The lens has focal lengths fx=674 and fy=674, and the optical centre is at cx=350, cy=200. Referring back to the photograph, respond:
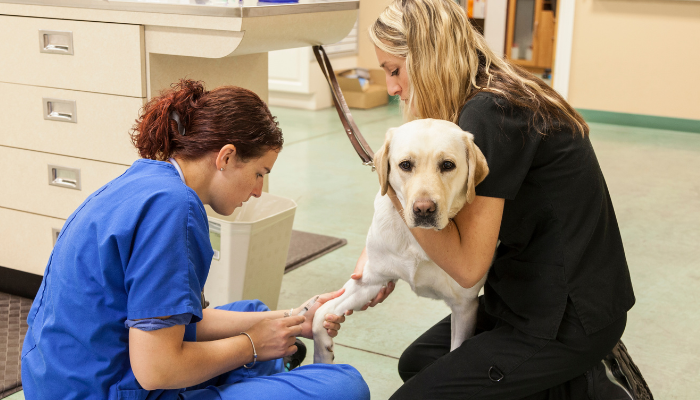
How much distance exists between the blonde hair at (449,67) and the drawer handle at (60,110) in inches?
51.5

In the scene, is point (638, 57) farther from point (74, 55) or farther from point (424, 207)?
point (424, 207)

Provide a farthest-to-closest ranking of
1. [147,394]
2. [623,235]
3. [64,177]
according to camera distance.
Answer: [623,235] < [64,177] < [147,394]

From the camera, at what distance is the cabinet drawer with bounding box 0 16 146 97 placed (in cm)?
217

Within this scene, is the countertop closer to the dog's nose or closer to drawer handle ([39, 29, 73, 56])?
drawer handle ([39, 29, 73, 56])

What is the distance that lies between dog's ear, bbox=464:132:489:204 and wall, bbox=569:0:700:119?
5072 mm

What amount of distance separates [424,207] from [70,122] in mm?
1549

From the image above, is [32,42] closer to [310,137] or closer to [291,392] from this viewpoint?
[291,392]

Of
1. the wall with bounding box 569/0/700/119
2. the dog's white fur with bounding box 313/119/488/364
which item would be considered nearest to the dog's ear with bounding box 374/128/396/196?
the dog's white fur with bounding box 313/119/488/364

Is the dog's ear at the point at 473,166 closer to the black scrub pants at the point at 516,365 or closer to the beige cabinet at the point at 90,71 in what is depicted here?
the black scrub pants at the point at 516,365

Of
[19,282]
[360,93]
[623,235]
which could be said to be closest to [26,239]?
[19,282]

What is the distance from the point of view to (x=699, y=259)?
3.08m

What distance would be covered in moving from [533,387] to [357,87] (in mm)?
5401

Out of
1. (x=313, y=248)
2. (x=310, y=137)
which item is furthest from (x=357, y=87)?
(x=313, y=248)

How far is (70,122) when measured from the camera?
2.34 m
